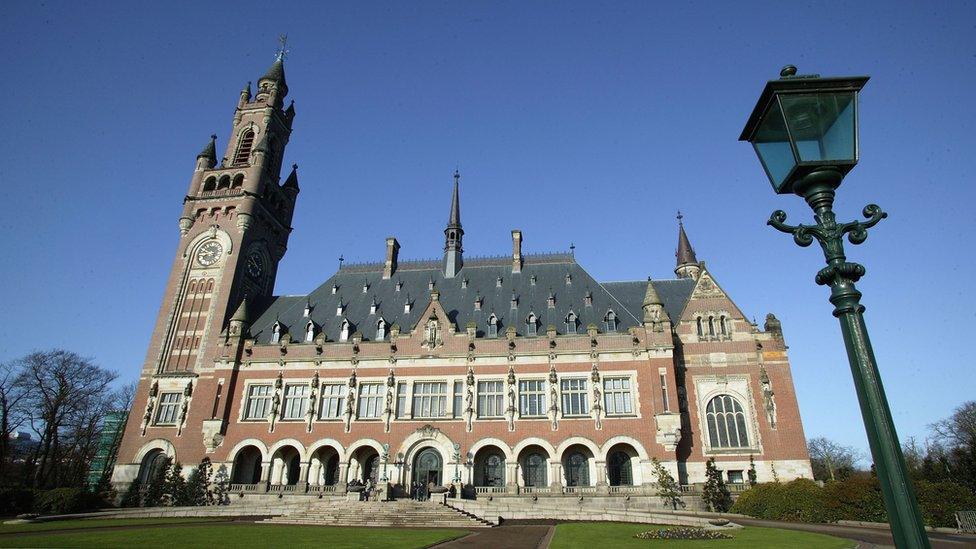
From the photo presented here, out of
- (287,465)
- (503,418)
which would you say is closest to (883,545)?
(503,418)

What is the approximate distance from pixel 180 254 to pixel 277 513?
2793 centimetres

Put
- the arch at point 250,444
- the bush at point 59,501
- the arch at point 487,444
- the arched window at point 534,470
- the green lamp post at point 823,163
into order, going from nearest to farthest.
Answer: the green lamp post at point 823,163 → the bush at point 59,501 → the arched window at point 534,470 → the arch at point 487,444 → the arch at point 250,444

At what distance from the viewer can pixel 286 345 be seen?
43.4m

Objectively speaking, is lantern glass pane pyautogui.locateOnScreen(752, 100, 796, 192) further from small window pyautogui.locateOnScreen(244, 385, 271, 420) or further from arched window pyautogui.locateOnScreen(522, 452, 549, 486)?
small window pyautogui.locateOnScreen(244, 385, 271, 420)

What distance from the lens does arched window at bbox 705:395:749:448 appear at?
122 ft

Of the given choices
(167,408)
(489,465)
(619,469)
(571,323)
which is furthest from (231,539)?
(167,408)

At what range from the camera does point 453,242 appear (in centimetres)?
4994

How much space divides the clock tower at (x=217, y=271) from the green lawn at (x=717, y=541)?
3151 cm

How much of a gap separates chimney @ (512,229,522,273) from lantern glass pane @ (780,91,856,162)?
43.0 m

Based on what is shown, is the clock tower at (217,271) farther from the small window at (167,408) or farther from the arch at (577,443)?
the arch at (577,443)

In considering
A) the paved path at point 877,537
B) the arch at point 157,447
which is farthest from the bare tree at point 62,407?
the paved path at point 877,537

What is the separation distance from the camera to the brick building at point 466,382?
37.2 meters

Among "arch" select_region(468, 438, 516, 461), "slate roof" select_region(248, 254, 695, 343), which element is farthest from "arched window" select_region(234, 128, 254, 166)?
"arch" select_region(468, 438, 516, 461)

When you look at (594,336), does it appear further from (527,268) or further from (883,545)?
(883,545)
